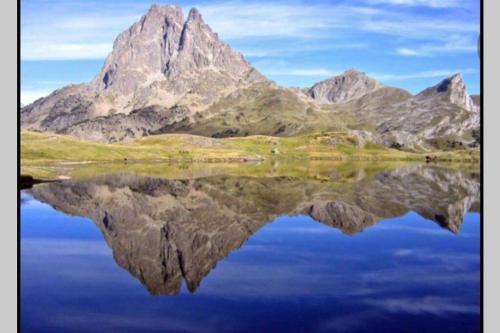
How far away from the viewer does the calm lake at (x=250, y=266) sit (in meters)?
36.8

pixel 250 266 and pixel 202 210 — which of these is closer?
pixel 250 266

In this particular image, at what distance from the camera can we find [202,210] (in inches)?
3669

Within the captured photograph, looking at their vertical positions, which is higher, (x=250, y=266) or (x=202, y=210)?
(x=202, y=210)

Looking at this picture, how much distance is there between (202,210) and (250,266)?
40732 millimetres

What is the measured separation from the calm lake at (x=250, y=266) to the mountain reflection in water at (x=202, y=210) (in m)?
0.31

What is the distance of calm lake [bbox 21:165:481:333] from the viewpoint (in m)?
36.8

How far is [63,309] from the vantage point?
3931cm

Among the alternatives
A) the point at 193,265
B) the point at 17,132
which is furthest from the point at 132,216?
the point at 17,132

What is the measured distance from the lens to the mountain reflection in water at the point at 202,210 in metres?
55.2

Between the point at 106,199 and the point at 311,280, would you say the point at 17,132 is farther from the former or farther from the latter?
the point at 106,199

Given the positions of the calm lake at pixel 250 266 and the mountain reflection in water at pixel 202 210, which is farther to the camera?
the mountain reflection in water at pixel 202 210

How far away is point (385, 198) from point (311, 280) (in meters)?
69.2

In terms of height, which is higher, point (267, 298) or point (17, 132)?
point (17, 132)

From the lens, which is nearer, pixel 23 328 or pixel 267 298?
pixel 23 328
